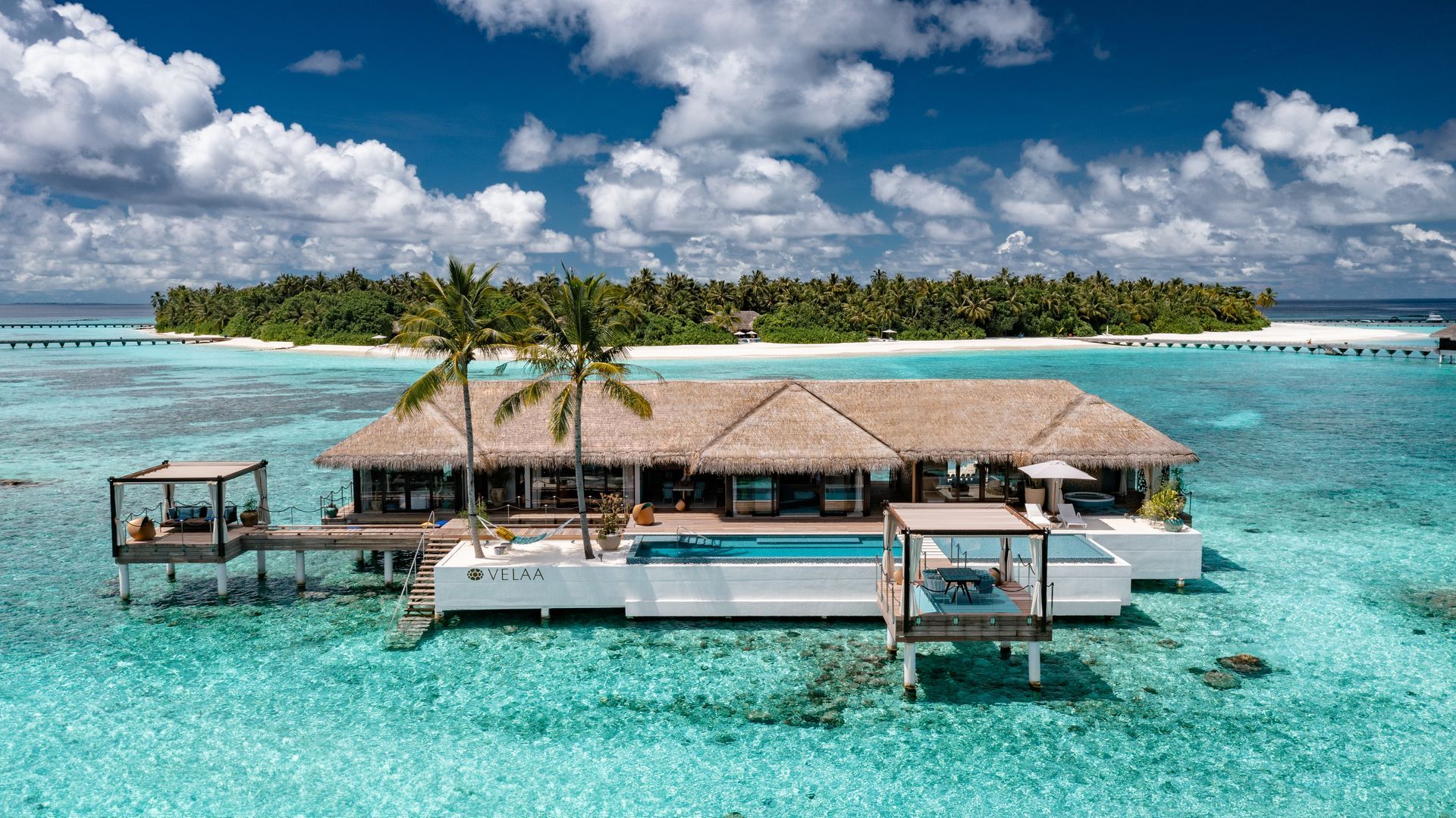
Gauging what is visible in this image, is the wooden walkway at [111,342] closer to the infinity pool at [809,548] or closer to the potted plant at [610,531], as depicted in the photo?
the potted plant at [610,531]

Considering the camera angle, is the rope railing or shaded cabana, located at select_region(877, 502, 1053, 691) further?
the rope railing

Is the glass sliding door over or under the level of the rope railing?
over

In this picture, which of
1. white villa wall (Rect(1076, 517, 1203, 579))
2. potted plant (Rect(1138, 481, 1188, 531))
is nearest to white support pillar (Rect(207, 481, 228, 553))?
white villa wall (Rect(1076, 517, 1203, 579))

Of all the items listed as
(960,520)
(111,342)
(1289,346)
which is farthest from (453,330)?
(111,342)

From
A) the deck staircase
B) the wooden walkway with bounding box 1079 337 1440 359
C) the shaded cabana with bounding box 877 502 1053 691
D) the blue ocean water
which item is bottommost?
the blue ocean water

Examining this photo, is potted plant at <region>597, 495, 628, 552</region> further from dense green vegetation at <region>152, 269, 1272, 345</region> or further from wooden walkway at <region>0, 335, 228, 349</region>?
wooden walkway at <region>0, 335, 228, 349</region>

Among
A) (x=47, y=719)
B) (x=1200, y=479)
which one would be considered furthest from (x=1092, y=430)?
(x=47, y=719)

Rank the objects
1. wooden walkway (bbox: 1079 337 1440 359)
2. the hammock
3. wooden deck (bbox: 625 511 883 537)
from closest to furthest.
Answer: the hammock < wooden deck (bbox: 625 511 883 537) < wooden walkway (bbox: 1079 337 1440 359)

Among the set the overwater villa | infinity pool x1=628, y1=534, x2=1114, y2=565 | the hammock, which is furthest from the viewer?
the hammock
